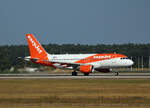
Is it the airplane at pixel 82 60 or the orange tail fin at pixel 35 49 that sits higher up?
the orange tail fin at pixel 35 49

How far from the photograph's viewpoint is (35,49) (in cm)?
7619

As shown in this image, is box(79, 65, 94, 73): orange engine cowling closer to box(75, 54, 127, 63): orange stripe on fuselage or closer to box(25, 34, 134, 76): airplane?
box(25, 34, 134, 76): airplane

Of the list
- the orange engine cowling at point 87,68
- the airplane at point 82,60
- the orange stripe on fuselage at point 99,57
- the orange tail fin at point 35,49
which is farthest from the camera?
the orange tail fin at point 35,49

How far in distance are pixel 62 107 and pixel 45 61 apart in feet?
164

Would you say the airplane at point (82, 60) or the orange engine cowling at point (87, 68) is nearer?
the orange engine cowling at point (87, 68)

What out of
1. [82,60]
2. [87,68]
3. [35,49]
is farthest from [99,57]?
[35,49]

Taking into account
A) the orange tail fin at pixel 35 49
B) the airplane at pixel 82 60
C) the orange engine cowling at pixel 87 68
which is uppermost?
the orange tail fin at pixel 35 49

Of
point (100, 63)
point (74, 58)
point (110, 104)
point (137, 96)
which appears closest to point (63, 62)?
point (74, 58)

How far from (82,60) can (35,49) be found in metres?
9.78

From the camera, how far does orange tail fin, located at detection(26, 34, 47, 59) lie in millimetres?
75875

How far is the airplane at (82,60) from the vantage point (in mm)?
70500

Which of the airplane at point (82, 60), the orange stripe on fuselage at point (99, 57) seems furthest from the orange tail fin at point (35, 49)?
the orange stripe on fuselage at point (99, 57)

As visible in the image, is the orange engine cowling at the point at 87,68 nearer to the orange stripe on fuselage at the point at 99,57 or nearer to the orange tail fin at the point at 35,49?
the orange stripe on fuselage at the point at 99,57

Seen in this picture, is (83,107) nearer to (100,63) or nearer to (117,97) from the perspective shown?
(117,97)
